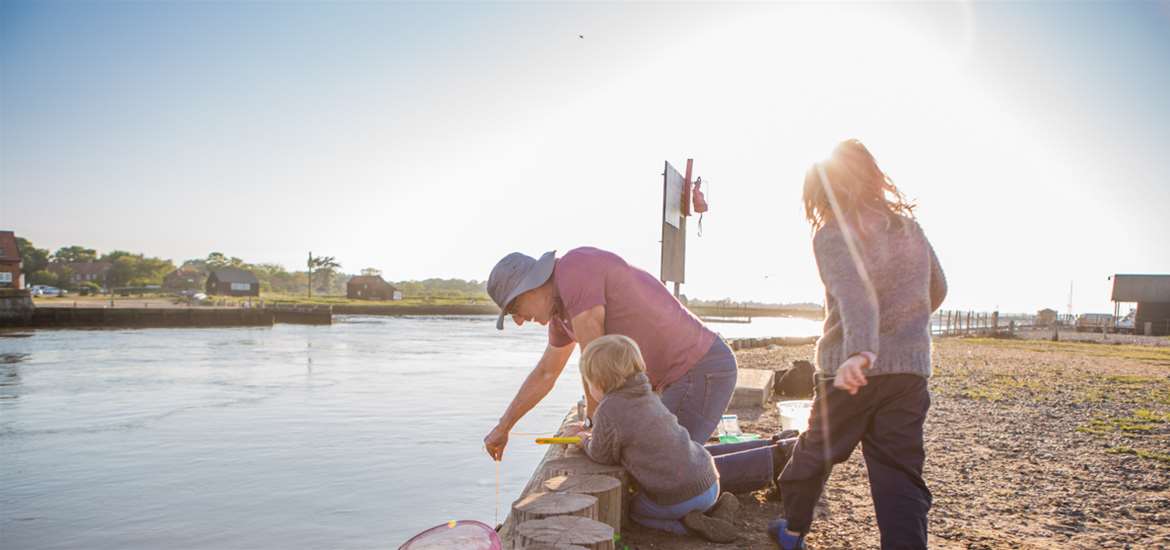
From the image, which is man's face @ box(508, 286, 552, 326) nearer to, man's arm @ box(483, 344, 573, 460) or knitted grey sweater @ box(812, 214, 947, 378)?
man's arm @ box(483, 344, 573, 460)

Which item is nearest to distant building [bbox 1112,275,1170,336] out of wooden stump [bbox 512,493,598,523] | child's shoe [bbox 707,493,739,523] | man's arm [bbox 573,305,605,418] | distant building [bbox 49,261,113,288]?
child's shoe [bbox 707,493,739,523]

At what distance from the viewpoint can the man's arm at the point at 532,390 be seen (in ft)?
10.8

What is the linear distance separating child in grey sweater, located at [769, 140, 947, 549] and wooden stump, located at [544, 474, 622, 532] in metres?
0.87

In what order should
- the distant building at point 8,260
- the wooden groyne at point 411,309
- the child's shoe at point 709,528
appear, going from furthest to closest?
1. the wooden groyne at point 411,309
2. the distant building at point 8,260
3. the child's shoe at point 709,528

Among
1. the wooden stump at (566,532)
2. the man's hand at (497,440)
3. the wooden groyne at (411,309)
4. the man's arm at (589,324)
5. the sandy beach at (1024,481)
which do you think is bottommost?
the wooden groyne at (411,309)

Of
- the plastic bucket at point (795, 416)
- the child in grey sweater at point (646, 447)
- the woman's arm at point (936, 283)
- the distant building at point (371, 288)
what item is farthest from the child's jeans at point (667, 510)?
the distant building at point (371, 288)

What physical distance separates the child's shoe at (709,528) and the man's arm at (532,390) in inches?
35.6

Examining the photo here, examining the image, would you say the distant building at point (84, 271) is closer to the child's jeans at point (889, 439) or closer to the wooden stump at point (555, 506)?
the wooden stump at point (555, 506)

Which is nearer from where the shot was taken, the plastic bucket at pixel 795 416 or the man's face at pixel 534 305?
the man's face at pixel 534 305

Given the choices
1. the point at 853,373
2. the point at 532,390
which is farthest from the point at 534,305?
the point at 853,373

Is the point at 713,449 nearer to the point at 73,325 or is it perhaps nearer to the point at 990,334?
the point at 990,334

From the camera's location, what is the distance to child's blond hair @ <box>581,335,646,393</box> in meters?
2.98

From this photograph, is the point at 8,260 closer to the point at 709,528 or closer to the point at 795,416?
the point at 795,416

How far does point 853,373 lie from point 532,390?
5.05ft
